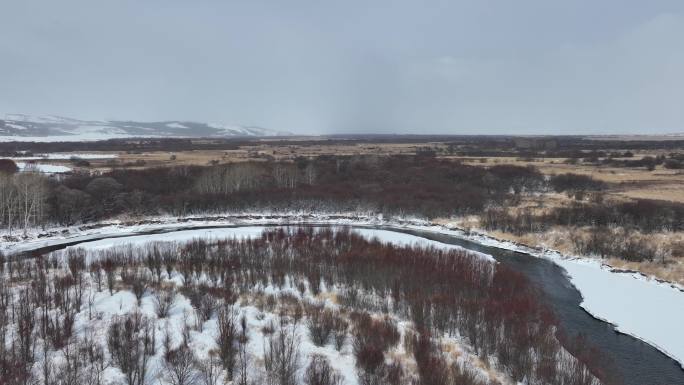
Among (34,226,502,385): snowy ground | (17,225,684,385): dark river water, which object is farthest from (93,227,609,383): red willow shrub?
(17,225,684,385): dark river water

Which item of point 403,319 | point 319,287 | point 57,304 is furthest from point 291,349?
point 57,304

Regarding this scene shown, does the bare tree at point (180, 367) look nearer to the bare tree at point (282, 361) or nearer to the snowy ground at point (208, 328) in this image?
the snowy ground at point (208, 328)

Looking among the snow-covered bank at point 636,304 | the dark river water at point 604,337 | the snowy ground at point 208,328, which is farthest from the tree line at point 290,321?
the snow-covered bank at point 636,304

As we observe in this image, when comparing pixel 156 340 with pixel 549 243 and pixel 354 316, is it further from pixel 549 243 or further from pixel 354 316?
pixel 549 243

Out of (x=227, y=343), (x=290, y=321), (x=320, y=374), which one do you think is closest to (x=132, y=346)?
(x=227, y=343)

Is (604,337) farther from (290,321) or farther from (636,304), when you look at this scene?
(290,321)

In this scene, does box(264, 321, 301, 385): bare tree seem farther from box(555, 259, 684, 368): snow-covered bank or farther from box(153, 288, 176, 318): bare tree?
box(555, 259, 684, 368): snow-covered bank
